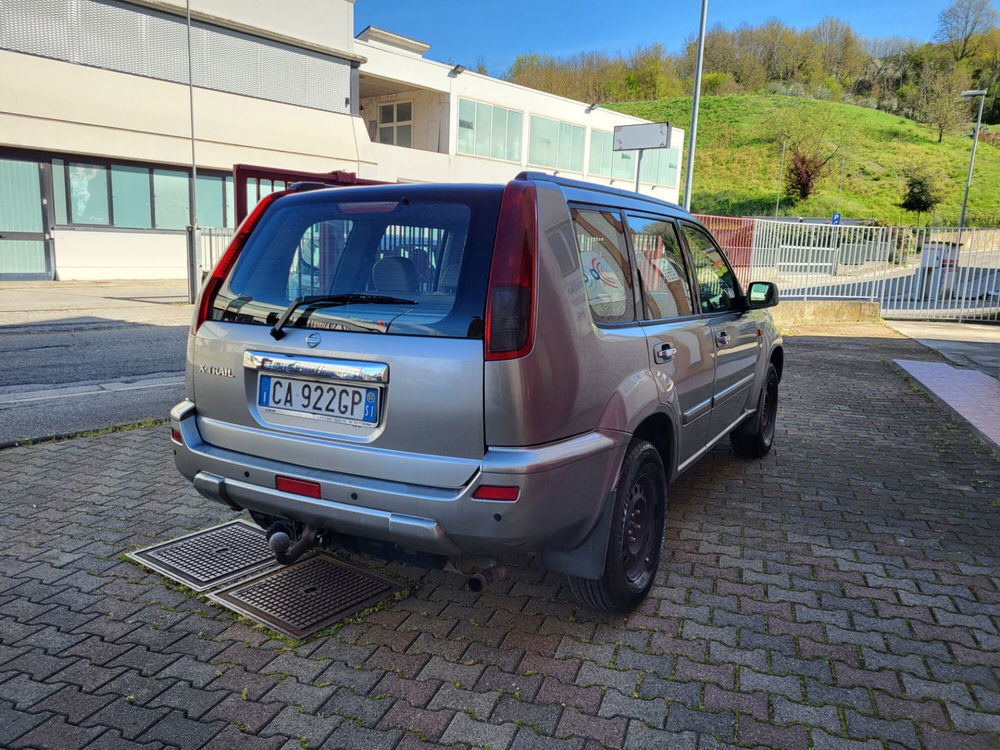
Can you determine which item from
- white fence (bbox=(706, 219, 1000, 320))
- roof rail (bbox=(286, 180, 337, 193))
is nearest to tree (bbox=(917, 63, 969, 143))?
white fence (bbox=(706, 219, 1000, 320))

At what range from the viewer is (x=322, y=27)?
2636cm

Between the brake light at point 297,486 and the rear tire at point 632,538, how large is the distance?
108 cm

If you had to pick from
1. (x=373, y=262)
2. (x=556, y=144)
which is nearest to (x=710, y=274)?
(x=373, y=262)

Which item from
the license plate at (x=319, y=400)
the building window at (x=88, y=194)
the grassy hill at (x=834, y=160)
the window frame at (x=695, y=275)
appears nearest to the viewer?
the license plate at (x=319, y=400)

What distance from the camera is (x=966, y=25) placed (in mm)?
98750

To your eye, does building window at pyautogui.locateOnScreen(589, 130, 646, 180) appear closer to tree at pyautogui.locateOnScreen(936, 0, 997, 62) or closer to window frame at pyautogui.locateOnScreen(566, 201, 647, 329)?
window frame at pyautogui.locateOnScreen(566, 201, 647, 329)

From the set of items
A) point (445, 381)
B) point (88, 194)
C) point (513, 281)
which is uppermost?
point (88, 194)

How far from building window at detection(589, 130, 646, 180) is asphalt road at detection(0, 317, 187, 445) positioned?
3281cm

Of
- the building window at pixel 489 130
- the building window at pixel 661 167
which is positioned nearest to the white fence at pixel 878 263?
the building window at pixel 489 130

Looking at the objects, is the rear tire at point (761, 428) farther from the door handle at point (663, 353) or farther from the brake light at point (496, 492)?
the brake light at point (496, 492)

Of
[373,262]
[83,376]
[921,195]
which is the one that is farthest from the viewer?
[921,195]

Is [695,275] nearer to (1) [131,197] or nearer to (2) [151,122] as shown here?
(2) [151,122]

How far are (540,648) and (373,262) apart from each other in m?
1.63

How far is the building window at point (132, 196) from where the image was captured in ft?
68.9
